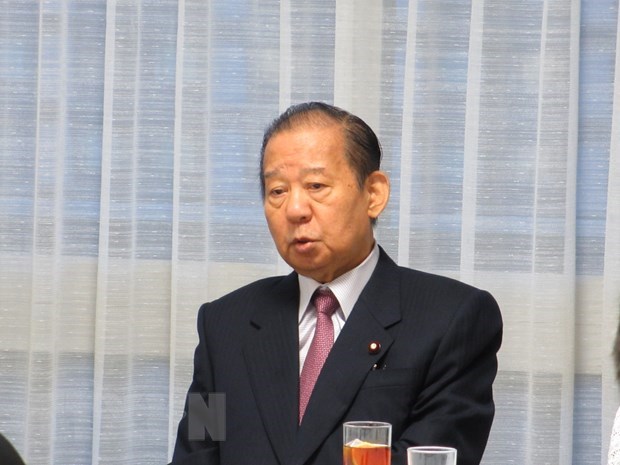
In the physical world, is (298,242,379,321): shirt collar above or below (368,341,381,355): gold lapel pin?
above

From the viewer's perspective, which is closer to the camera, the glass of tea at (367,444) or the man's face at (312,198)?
the glass of tea at (367,444)

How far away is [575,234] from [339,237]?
1.07 meters

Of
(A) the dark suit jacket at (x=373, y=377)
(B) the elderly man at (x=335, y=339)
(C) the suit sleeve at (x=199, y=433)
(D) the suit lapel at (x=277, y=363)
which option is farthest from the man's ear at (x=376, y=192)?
(C) the suit sleeve at (x=199, y=433)

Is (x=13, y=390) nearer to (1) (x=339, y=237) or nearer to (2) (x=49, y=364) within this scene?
(2) (x=49, y=364)

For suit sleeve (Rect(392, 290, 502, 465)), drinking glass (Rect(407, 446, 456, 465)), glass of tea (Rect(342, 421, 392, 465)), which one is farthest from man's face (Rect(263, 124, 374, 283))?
drinking glass (Rect(407, 446, 456, 465))

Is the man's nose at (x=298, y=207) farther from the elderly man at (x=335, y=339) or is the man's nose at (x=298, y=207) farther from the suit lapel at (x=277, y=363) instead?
the suit lapel at (x=277, y=363)

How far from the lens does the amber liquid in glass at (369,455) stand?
157 centimetres

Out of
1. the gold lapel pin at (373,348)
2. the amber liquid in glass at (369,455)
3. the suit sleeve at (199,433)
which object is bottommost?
the suit sleeve at (199,433)

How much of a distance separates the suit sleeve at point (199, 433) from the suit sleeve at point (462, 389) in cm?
38

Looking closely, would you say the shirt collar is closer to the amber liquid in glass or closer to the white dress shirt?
the white dress shirt

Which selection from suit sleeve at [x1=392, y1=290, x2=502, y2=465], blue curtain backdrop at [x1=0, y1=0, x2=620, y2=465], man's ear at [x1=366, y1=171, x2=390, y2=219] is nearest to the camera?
suit sleeve at [x1=392, y1=290, x2=502, y2=465]

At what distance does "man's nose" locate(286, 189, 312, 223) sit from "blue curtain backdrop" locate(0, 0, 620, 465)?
0.93 meters

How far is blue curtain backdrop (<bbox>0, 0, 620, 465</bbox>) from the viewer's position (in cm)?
309

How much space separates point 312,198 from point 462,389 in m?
0.47
